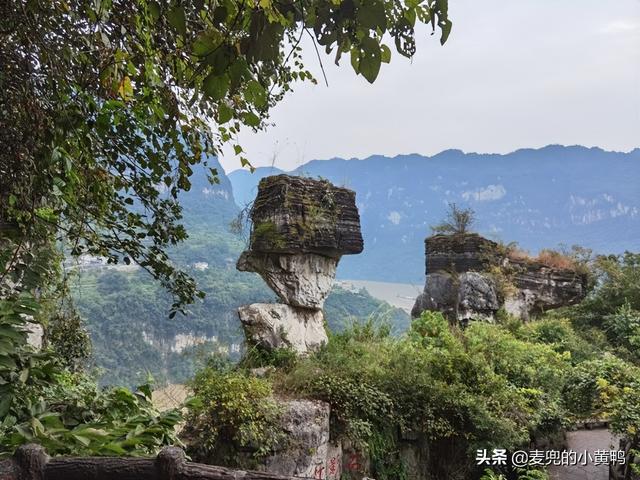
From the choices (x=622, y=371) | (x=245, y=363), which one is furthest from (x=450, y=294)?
(x=245, y=363)

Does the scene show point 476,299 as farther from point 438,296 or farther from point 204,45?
A: point 204,45

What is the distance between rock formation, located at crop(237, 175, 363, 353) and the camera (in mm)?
6605

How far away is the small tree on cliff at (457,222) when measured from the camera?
10.9m

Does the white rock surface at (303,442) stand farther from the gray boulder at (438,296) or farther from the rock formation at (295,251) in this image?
the gray boulder at (438,296)

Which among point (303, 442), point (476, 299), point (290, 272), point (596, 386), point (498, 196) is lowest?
point (303, 442)

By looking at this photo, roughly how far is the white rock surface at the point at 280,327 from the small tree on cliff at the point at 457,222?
16.3 ft

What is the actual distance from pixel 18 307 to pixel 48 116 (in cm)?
77

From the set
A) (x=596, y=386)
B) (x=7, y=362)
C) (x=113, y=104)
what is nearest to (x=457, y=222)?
(x=596, y=386)

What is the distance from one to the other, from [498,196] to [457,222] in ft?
186

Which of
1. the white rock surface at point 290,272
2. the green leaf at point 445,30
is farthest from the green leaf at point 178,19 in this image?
the white rock surface at point 290,272

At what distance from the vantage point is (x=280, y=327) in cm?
658

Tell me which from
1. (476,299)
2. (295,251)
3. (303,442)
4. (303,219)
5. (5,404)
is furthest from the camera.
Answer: (476,299)

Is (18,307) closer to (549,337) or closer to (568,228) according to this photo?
(549,337)

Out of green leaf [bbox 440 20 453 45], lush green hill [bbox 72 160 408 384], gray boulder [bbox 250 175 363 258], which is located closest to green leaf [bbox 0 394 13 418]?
green leaf [bbox 440 20 453 45]
